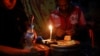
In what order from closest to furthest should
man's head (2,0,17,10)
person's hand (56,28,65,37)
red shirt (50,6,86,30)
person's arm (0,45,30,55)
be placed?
person's arm (0,45,30,55) → man's head (2,0,17,10) → person's hand (56,28,65,37) → red shirt (50,6,86,30)

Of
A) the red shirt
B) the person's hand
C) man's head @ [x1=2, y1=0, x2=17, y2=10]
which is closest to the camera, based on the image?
man's head @ [x1=2, y1=0, x2=17, y2=10]

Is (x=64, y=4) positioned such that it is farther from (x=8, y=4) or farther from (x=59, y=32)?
(x=8, y=4)

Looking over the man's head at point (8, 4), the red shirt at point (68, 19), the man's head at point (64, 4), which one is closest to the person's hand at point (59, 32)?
the red shirt at point (68, 19)

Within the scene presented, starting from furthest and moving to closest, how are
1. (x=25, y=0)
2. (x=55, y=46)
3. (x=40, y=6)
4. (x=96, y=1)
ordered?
(x=96, y=1)
(x=40, y=6)
(x=25, y=0)
(x=55, y=46)

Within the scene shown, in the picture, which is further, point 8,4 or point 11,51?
point 8,4

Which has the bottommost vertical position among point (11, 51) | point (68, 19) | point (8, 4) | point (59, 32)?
point (11, 51)

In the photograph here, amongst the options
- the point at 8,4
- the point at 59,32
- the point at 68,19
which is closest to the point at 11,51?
the point at 8,4

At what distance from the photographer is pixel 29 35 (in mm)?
3277

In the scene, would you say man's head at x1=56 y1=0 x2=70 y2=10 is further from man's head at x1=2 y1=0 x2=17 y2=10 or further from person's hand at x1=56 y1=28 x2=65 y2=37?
man's head at x1=2 y1=0 x2=17 y2=10

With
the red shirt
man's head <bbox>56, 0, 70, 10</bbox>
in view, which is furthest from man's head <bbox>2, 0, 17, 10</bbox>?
the red shirt

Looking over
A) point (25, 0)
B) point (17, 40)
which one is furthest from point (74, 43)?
point (25, 0)

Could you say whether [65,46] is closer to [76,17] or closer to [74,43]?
[74,43]

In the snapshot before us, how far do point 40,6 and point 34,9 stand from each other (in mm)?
219

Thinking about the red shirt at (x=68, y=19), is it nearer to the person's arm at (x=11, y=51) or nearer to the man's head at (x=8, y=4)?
the man's head at (x=8, y=4)
